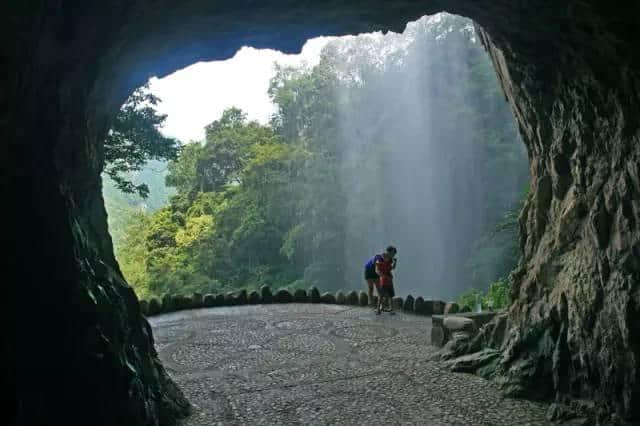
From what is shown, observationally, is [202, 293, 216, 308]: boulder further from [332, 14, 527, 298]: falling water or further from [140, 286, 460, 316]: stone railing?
[332, 14, 527, 298]: falling water

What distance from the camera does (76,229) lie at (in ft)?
14.1

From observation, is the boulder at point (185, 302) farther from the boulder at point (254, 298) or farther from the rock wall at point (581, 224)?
the rock wall at point (581, 224)

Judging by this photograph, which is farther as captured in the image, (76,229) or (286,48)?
(286,48)

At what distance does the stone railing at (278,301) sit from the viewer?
37.1 feet

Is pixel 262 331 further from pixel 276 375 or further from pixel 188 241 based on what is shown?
pixel 188 241

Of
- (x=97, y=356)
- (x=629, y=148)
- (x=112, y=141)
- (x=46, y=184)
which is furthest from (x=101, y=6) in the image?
(x=112, y=141)

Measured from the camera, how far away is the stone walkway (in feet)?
17.1

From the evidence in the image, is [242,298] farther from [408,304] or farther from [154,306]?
[408,304]

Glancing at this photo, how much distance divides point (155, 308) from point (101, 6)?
30.8 ft

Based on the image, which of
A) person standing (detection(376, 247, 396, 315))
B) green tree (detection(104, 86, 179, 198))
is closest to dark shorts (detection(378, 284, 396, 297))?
person standing (detection(376, 247, 396, 315))

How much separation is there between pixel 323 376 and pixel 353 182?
2068 centimetres

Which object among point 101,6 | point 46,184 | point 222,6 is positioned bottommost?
point 46,184

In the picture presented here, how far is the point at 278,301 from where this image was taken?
1338 centimetres

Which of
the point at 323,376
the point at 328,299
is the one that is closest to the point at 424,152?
the point at 328,299
